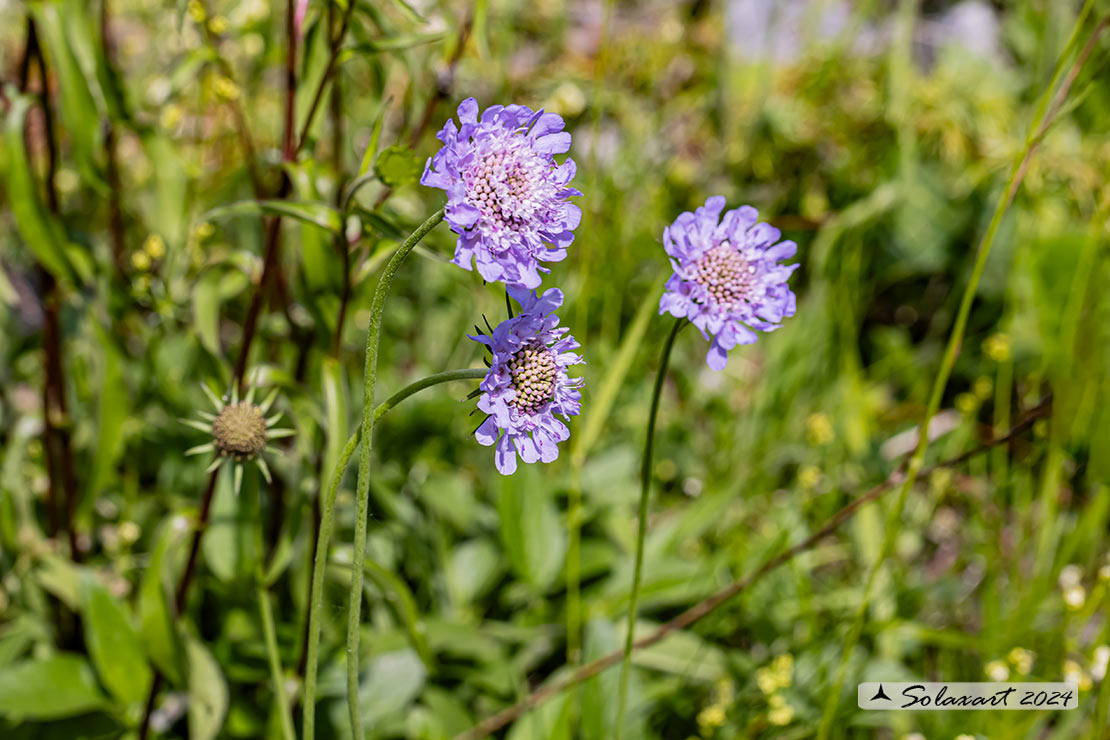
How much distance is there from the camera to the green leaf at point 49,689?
4.27 feet

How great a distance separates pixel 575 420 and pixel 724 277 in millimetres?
826

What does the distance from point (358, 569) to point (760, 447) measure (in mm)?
1404

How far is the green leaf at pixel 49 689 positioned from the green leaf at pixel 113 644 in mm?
39

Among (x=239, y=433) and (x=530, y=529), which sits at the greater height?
(x=530, y=529)

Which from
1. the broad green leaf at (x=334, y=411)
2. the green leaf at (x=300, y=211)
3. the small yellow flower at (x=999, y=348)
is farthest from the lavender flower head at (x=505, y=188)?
the small yellow flower at (x=999, y=348)

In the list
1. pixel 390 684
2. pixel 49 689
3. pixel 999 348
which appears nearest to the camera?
pixel 49 689

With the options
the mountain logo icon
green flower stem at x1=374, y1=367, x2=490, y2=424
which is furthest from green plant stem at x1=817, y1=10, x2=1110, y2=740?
green flower stem at x1=374, y1=367, x2=490, y2=424

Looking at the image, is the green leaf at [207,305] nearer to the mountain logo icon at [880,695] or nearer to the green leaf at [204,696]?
the green leaf at [204,696]

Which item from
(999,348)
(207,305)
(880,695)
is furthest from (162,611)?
(999,348)

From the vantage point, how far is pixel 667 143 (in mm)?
2695

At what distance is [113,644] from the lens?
4.46 feet

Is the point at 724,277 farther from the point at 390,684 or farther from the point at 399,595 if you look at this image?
the point at 390,684

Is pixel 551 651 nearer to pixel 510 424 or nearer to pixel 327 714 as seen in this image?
pixel 327 714

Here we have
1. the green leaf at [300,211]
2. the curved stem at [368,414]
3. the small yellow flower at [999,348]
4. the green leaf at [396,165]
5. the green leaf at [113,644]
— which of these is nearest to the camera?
the curved stem at [368,414]
